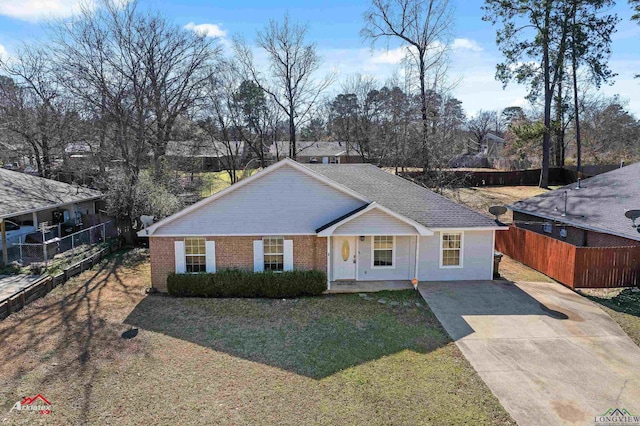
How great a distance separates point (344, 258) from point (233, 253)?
429 centimetres

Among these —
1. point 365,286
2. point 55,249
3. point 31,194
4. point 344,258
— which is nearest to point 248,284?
point 344,258

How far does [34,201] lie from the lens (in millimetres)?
19266

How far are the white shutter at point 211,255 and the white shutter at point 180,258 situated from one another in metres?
0.89

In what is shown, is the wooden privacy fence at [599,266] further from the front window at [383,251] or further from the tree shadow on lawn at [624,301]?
the front window at [383,251]

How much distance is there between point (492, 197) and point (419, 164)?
7.75 m

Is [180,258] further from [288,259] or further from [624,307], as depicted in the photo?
[624,307]

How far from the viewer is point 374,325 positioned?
12.0 m

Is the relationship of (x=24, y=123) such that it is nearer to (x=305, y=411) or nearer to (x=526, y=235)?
(x=305, y=411)

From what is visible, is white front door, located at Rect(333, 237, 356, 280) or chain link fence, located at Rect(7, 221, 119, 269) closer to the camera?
white front door, located at Rect(333, 237, 356, 280)

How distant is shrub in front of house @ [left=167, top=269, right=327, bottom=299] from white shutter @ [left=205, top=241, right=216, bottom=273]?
0.51 m

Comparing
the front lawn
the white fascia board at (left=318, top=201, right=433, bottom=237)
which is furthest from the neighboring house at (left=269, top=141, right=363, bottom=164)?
the front lawn

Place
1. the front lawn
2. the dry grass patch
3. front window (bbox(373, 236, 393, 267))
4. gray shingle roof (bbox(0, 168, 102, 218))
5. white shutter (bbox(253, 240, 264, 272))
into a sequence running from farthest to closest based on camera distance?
1. the dry grass patch
2. gray shingle roof (bbox(0, 168, 102, 218))
3. front window (bbox(373, 236, 393, 267))
4. white shutter (bbox(253, 240, 264, 272))
5. the front lawn

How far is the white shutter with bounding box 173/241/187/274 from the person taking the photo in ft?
49.1

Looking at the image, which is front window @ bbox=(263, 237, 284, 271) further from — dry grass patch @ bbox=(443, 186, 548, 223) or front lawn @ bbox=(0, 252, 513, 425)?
dry grass patch @ bbox=(443, 186, 548, 223)
